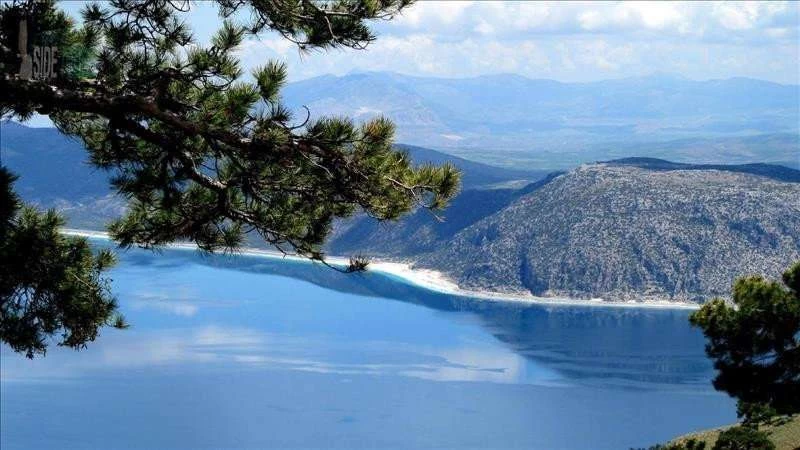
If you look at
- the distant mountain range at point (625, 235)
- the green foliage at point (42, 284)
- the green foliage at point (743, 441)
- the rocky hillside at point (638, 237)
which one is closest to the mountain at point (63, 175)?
the distant mountain range at point (625, 235)

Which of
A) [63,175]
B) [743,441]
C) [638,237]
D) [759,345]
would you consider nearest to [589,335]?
[638,237]

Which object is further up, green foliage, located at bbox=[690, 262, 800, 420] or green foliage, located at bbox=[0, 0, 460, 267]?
green foliage, located at bbox=[0, 0, 460, 267]

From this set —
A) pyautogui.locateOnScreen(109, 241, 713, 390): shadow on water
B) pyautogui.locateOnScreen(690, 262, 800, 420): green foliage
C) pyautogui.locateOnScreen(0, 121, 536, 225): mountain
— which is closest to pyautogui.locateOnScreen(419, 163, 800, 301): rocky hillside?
pyautogui.locateOnScreen(109, 241, 713, 390): shadow on water

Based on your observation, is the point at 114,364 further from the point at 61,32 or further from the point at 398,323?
the point at 61,32

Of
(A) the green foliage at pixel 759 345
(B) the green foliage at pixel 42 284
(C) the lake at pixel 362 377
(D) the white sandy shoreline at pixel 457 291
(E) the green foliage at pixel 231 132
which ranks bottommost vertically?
(C) the lake at pixel 362 377

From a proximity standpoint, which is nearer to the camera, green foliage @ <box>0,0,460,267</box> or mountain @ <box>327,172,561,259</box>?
green foliage @ <box>0,0,460,267</box>

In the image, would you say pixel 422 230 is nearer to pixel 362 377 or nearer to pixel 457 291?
pixel 457 291

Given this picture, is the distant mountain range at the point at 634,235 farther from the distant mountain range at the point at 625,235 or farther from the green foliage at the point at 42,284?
the green foliage at the point at 42,284

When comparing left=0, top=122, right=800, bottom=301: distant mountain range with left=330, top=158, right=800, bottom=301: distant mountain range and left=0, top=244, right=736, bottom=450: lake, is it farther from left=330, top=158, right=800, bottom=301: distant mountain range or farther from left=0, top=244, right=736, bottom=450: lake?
left=0, top=244, right=736, bottom=450: lake
